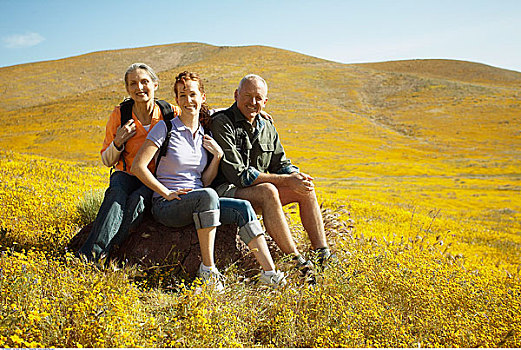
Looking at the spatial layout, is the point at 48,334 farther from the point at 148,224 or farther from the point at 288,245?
the point at 288,245

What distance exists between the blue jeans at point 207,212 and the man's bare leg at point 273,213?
214 millimetres

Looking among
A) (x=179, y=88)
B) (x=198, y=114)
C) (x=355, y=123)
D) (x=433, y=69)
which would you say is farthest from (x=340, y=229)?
(x=433, y=69)

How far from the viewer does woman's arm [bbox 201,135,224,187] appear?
14.3 feet

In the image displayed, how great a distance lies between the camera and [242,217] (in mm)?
4098

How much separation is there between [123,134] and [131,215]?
843mm

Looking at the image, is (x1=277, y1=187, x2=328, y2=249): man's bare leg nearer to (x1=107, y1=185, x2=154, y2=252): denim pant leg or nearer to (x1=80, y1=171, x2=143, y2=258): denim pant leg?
(x1=107, y1=185, x2=154, y2=252): denim pant leg

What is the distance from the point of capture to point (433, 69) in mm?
98000

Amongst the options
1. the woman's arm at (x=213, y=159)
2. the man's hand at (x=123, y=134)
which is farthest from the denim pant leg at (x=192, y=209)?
the man's hand at (x=123, y=134)

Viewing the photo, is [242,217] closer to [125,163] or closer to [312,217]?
[312,217]

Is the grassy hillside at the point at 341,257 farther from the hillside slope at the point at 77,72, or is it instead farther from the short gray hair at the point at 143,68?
the hillside slope at the point at 77,72

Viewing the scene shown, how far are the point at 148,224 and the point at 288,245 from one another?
1.55 metres

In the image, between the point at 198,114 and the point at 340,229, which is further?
the point at 340,229

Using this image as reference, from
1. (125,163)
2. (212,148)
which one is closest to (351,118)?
(212,148)

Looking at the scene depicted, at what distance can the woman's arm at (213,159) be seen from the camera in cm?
437
